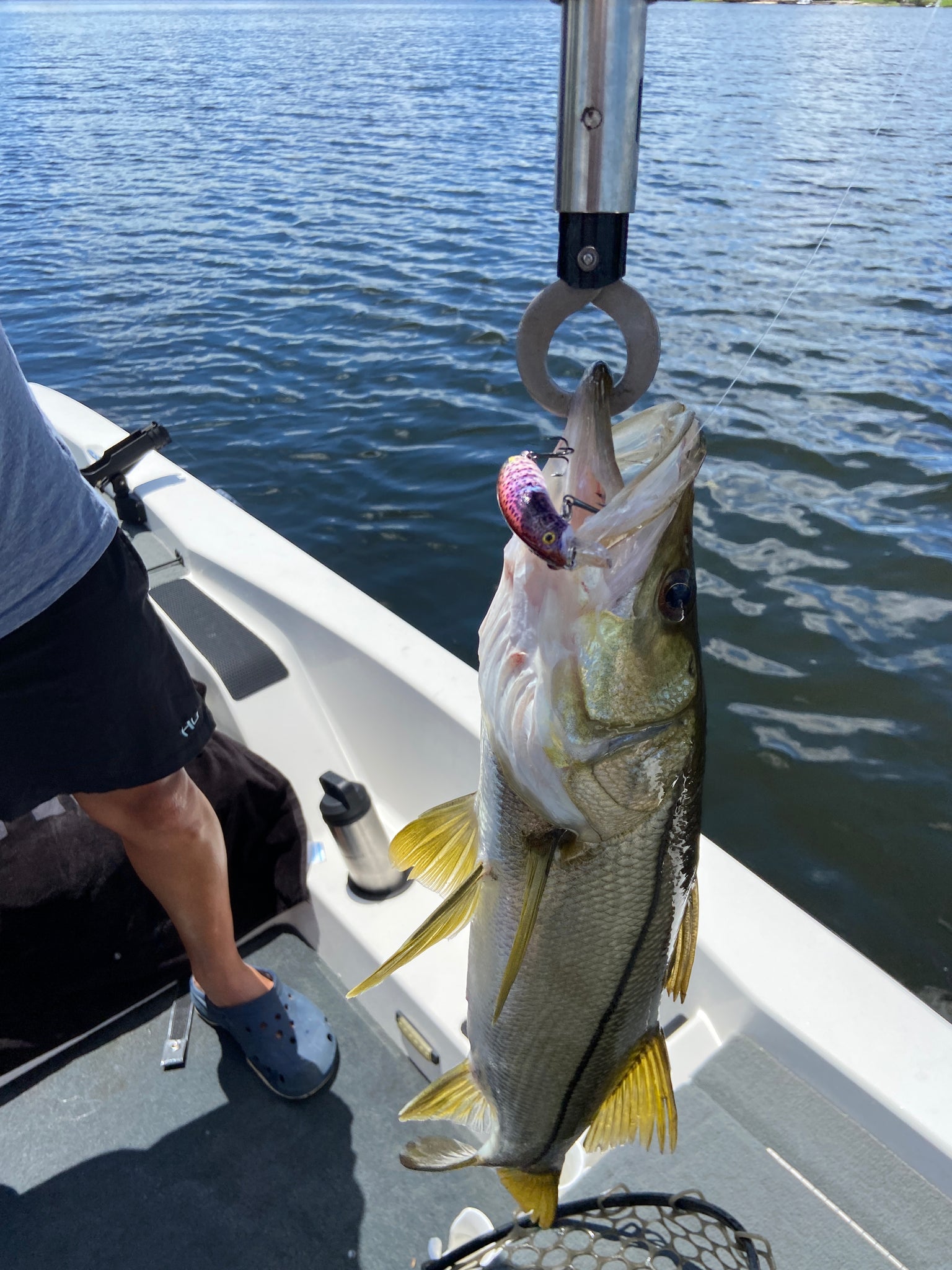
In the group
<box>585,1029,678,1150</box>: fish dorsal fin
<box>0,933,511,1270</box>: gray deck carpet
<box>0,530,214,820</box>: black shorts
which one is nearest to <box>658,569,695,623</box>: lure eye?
<box>585,1029,678,1150</box>: fish dorsal fin

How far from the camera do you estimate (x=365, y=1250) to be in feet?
7.32

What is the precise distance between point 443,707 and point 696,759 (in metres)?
1.51

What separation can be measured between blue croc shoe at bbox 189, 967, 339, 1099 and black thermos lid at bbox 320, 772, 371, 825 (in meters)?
0.50

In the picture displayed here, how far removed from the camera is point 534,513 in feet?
3.61

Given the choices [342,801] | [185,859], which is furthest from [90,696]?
[342,801]

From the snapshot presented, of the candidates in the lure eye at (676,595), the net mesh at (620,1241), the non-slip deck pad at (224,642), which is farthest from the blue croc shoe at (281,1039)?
the lure eye at (676,595)

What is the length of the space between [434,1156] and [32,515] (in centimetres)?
149

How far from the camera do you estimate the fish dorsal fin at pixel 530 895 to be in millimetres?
1353

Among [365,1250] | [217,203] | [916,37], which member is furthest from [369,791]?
[916,37]

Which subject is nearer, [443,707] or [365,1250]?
[365,1250]

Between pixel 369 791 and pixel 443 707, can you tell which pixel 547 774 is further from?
pixel 369 791

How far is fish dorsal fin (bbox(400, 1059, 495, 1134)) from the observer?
168cm

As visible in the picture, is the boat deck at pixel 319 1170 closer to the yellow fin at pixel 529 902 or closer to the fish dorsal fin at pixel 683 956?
the fish dorsal fin at pixel 683 956

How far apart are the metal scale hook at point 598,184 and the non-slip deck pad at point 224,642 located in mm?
2362
